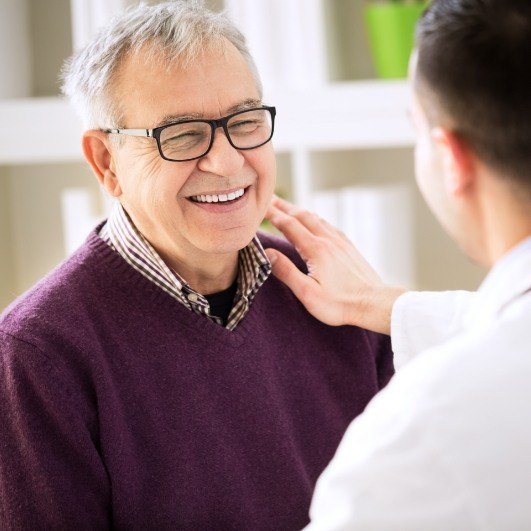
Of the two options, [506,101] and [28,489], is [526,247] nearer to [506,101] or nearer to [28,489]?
[506,101]

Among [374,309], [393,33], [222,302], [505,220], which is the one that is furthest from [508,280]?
[393,33]

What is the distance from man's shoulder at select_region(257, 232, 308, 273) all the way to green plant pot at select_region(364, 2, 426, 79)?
2.62 ft

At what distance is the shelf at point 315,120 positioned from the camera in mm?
2225

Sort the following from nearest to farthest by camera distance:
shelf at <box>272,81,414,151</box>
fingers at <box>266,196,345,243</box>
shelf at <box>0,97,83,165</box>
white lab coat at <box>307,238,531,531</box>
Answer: white lab coat at <box>307,238,531,531</box>, fingers at <box>266,196,345,243</box>, shelf at <box>272,81,414,151</box>, shelf at <box>0,97,83,165</box>

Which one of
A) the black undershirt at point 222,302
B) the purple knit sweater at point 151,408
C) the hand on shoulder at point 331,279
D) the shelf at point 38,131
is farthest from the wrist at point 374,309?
the shelf at point 38,131

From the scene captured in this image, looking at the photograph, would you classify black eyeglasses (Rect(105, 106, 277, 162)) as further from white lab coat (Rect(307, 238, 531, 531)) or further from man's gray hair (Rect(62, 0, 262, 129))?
white lab coat (Rect(307, 238, 531, 531))

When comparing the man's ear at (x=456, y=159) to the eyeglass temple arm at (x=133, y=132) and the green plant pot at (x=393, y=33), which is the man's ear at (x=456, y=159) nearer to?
the eyeglass temple arm at (x=133, y=132)

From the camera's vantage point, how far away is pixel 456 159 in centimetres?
100

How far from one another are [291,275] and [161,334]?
28 centimetres

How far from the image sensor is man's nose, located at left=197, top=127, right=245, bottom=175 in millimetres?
1450

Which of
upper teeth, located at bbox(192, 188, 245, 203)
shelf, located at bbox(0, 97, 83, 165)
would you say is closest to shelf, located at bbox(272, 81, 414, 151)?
shelf, located at bbox(0, 97, 83, 165)

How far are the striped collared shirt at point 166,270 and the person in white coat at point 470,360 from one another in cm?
58

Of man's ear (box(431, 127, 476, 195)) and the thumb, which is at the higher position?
man's ear (box(431, 127, 476, 195))

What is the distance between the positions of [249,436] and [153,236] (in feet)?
1.25
